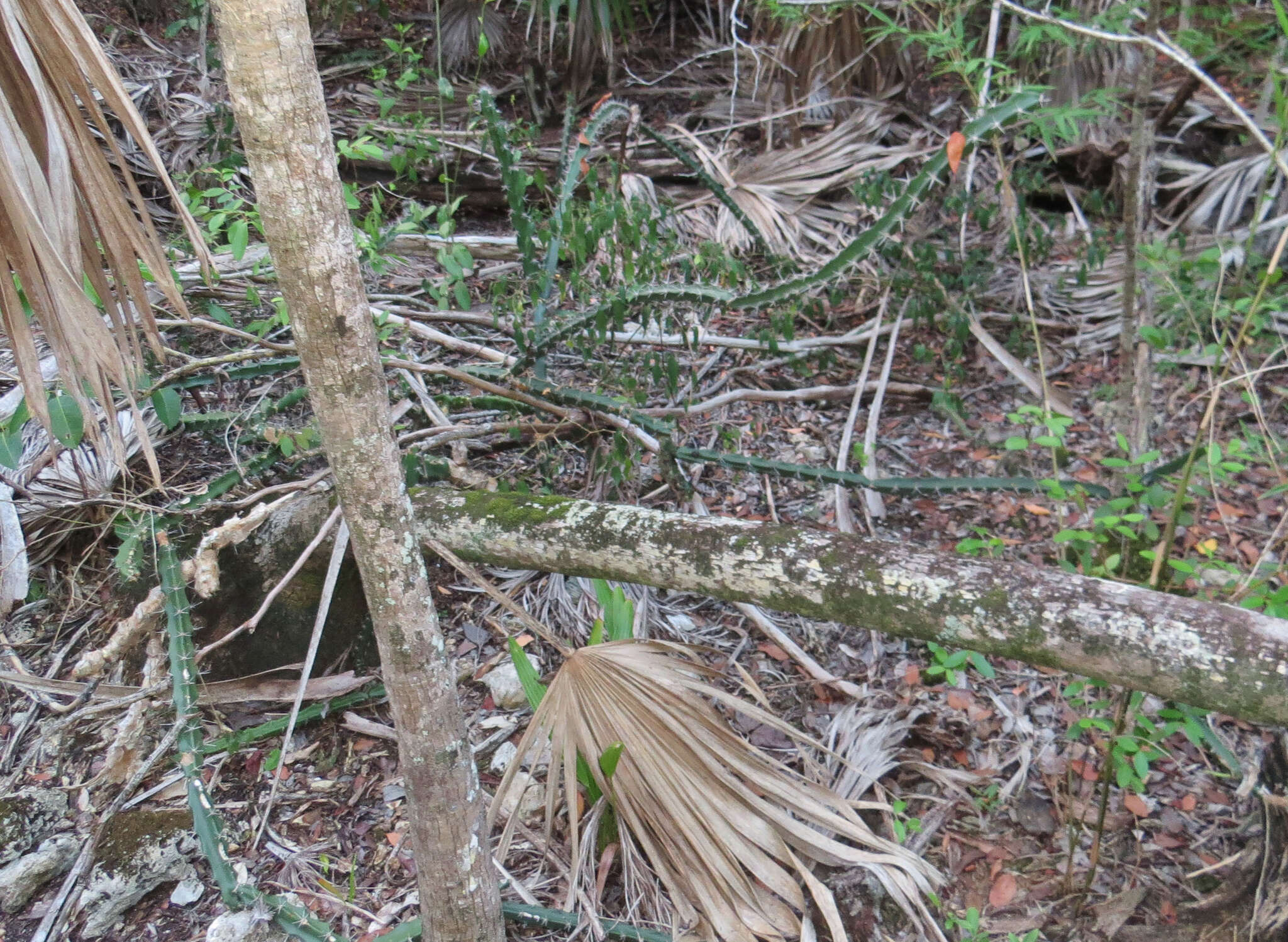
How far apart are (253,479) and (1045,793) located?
8.44 feet

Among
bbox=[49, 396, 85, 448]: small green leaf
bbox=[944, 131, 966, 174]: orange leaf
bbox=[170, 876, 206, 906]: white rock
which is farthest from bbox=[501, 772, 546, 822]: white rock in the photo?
bbox=[944, 131, 966, 174]: orange leaf

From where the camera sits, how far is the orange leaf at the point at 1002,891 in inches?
82.4

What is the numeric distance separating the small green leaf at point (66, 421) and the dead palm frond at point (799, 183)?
310cm

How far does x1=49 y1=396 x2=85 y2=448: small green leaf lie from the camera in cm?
209

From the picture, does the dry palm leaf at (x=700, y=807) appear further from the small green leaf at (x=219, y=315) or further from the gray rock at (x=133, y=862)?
the small green leaf at (x=219, y=315)

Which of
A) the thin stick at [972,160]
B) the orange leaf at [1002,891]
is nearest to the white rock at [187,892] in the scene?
the orange leaf at [1002,891]

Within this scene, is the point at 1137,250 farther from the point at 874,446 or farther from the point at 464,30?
the point at 464,30

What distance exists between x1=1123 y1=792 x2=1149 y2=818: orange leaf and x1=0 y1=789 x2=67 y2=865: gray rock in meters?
2.89

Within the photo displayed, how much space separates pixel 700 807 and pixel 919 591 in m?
0.73

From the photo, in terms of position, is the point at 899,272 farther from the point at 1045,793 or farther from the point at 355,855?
the point at 355,855

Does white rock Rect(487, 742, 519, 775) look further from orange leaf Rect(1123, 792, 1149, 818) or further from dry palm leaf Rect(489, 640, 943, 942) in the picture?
orange leaf Rect(1123, 792, 1149, 818)

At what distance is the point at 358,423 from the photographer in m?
1.38

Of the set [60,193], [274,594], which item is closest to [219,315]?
[274,594]

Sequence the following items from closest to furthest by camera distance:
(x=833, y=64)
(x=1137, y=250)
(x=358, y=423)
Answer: (x=358, y=423)
(x=1137, y=250)
(x=833, y=64)
